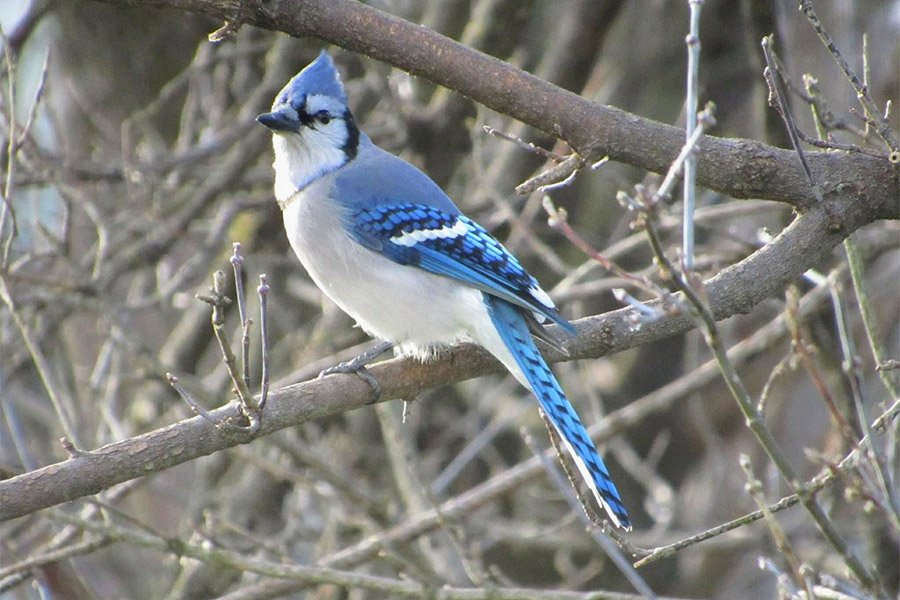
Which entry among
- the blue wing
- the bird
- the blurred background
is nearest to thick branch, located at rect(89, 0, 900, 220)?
the bird

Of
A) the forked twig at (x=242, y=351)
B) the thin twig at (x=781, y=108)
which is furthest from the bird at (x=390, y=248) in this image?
the forked twig at (x=242, y=351)

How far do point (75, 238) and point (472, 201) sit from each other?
5.78 feet

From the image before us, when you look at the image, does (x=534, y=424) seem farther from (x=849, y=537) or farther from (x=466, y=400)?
(x=849, y=537)

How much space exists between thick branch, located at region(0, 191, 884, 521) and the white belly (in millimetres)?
100

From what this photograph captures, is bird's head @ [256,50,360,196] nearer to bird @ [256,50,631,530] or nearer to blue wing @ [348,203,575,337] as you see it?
bird @ [256,50,631,530]

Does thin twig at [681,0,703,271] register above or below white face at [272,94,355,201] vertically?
above

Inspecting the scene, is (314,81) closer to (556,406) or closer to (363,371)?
(363,371)

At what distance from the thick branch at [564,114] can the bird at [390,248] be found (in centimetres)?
49

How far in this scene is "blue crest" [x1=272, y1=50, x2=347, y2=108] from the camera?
338 centimetres

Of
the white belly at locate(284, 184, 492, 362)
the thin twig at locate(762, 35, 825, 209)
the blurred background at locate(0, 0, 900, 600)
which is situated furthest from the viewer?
the blurred background at locate(0, 0, 900, 600)

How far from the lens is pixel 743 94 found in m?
5.03

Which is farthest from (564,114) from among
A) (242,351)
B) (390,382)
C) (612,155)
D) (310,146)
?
(310,146)

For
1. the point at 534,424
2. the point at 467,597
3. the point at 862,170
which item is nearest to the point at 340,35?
the point at 862,170

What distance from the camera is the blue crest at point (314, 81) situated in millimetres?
3375
